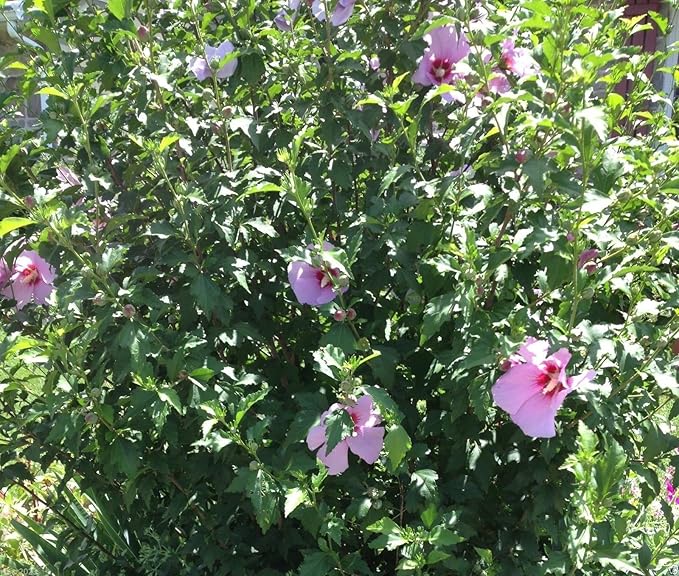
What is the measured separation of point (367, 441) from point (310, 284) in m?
0.34

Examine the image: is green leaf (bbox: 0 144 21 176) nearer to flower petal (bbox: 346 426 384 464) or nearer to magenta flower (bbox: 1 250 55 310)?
magenta flower (bbox: 1 250 55 310)

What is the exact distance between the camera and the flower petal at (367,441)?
1.61m

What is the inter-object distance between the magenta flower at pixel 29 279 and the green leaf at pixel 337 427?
0.80 meters

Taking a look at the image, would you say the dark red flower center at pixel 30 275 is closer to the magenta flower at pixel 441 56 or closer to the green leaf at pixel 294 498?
the green leaf at pixel 294 498

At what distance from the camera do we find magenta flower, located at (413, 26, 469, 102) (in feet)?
5.81

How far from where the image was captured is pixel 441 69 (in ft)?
5.90

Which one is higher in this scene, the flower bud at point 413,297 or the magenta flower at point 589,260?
the magenta flower at point 589,260

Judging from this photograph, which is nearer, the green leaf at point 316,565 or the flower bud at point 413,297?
the green leaf at point 316,565

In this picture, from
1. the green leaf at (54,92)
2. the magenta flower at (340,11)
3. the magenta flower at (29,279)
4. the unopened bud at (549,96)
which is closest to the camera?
the unopened bud at (549,96)

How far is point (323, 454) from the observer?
161 centimetres

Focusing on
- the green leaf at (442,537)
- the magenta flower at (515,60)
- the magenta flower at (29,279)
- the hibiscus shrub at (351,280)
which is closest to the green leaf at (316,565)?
the hibiscus shrub at (351,280)

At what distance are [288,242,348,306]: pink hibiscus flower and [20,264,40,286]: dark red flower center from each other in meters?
0.65

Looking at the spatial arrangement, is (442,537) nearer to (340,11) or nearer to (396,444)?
(396,444)

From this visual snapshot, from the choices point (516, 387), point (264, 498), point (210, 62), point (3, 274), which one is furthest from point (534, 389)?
point (3, 274)
